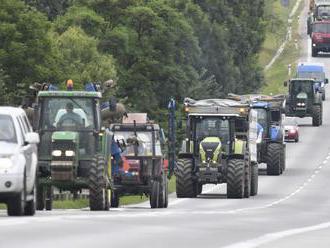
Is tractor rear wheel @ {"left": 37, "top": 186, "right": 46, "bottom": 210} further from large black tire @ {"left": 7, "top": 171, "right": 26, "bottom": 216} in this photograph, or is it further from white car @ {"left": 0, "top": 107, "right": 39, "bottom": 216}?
large black tire @ {"left": 7, "top": 171, "right": 26, "bottom": 216}

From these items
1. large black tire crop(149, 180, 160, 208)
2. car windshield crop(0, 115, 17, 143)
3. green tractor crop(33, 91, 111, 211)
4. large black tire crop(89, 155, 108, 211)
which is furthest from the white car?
large black tire crop(149, 180, 160, 208)

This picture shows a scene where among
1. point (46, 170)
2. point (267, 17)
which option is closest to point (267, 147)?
point (46, 170)

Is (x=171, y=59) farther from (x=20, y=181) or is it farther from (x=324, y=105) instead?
(x=20, y=181)

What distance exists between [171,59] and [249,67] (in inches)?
919

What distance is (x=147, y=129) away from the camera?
36969 mm

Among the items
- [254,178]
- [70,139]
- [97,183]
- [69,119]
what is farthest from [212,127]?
[97,183]

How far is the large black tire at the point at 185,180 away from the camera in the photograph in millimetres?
44125

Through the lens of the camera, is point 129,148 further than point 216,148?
No

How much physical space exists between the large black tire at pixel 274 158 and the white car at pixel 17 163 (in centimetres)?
3521

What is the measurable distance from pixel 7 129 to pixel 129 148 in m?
14.7

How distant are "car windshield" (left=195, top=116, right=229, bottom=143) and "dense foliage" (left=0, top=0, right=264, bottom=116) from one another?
2453 centimetres

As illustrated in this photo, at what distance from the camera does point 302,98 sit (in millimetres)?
87188

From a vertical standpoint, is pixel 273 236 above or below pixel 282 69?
below

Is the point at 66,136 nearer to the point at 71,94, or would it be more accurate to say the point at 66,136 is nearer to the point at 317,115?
the point at 71,94
